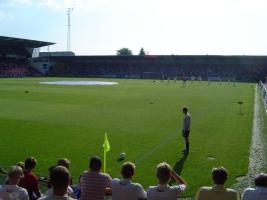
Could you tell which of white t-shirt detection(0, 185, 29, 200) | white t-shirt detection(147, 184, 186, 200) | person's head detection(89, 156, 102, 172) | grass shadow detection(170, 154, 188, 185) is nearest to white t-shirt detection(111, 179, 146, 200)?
white t-shirt detection(147, 184, 186, 200)

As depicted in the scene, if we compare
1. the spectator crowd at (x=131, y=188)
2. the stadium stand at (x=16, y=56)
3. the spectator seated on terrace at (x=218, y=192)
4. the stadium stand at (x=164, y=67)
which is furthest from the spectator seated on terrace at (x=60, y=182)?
the stadium stand at (x=16, y=56)

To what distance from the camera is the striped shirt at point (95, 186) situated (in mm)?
7902

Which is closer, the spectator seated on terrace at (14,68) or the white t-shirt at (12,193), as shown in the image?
the white t-shirt at (12,193)

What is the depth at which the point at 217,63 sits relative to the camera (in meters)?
113

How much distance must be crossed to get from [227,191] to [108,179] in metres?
2.35

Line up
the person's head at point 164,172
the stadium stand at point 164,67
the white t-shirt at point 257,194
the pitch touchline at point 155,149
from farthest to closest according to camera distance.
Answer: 1. the stadium stand at point 164,67
2. the pitch touchline at point 155,149
3. the white t-shirt at point 257,194
4. the person's head at point 164,172

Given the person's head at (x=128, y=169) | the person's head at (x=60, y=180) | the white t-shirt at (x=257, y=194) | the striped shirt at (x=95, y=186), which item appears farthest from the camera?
the striped shirt at (x=95, y=186)

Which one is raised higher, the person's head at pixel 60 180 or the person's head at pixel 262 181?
the person's head at pixel 60 180

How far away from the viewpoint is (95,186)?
792 cm

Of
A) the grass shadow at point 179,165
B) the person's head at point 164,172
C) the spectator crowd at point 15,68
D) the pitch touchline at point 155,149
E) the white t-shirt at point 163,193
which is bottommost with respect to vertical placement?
the grass shadow at point 179,165

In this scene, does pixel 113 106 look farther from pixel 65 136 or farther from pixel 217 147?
pixel 217 147

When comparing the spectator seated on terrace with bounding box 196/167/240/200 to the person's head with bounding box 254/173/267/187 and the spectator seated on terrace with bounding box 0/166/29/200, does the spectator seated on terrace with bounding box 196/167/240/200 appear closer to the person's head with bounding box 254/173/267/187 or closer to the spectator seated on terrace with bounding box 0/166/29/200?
the person's head with bounding box 254/173/267/187

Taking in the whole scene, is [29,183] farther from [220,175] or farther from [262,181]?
[262,181]

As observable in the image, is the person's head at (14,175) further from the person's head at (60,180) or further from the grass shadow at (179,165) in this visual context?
the grass shadow at (179,165)
